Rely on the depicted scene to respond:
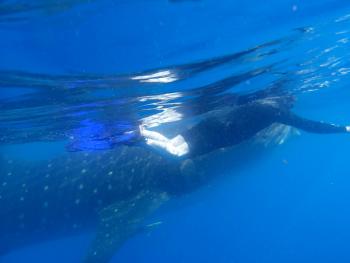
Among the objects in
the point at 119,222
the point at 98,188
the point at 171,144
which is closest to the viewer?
the point at 171,144

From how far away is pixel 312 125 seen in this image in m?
12.0

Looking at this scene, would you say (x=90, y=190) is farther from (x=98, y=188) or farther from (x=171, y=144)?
(x=171, y=144)

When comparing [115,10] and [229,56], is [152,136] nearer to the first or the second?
[229,56]

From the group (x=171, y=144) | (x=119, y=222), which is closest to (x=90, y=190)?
(x=119, y=222)

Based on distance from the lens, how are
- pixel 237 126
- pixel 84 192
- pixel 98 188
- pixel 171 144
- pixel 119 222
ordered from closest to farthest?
pixel 237 126
pixel 171 144
pixel 119 222
pixel 98 188
pixel 84 192

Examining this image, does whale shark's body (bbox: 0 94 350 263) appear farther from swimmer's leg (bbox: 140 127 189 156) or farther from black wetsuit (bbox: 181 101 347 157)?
swimmer's leg (bbox: 140 127 189 156)

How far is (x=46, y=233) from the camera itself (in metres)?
15.3

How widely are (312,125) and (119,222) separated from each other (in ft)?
24.0

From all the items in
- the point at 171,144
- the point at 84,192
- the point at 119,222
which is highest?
the point at 171,144

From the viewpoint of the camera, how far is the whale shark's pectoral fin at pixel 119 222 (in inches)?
474

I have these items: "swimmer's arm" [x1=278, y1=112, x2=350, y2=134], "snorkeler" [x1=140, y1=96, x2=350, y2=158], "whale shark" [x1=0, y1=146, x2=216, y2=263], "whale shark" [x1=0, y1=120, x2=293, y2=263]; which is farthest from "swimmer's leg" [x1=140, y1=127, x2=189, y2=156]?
"swimmer's arm" [x1=278, y1=112, x2=350, y2=134]

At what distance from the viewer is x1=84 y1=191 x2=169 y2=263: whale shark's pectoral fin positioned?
12031 mm

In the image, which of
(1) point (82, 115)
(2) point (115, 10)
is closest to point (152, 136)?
(1) point (82, 115)

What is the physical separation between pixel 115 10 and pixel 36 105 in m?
6.72
